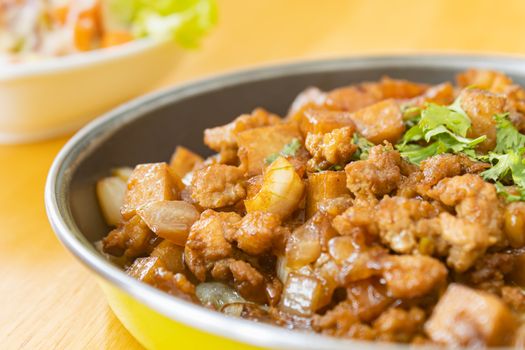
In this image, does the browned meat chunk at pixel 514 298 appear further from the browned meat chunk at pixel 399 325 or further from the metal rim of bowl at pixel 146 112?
the metal rim of bowl at pixel 146 112

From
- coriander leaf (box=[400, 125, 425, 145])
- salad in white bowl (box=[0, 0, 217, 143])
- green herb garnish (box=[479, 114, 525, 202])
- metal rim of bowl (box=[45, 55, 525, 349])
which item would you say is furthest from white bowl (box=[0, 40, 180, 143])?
green herb garnish (box=[479, 114, 525, 202])

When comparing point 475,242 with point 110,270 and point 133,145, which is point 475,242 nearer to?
point 110,270

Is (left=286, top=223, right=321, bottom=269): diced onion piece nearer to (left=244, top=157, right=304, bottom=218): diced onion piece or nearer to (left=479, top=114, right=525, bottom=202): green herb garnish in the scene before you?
(left=244, top=157, right=304, bottom=218): diced onion piece

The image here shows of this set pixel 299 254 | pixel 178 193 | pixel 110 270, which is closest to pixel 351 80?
pixel 178 193

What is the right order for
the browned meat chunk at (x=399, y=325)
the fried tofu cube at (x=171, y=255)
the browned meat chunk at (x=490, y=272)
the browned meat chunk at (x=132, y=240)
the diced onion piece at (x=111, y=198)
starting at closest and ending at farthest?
the browned meat chunk at (x=399, y=325), the browned meat chunk at (x=490, y=272), the fried tofu cube at (x=171, y=255), the browned meat chunk at (x=132, y=240), the diced onion piece at (x=111, y=198)

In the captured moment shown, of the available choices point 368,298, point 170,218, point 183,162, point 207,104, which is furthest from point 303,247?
point 207,104


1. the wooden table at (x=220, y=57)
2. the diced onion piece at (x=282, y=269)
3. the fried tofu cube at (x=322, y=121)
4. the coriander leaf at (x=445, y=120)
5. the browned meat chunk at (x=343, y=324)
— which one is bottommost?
the wooden table at (x=220, y=57)

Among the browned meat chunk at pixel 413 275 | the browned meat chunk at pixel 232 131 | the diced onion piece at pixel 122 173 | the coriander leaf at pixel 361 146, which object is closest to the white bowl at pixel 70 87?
the diced onion piece at pixel 122 173
